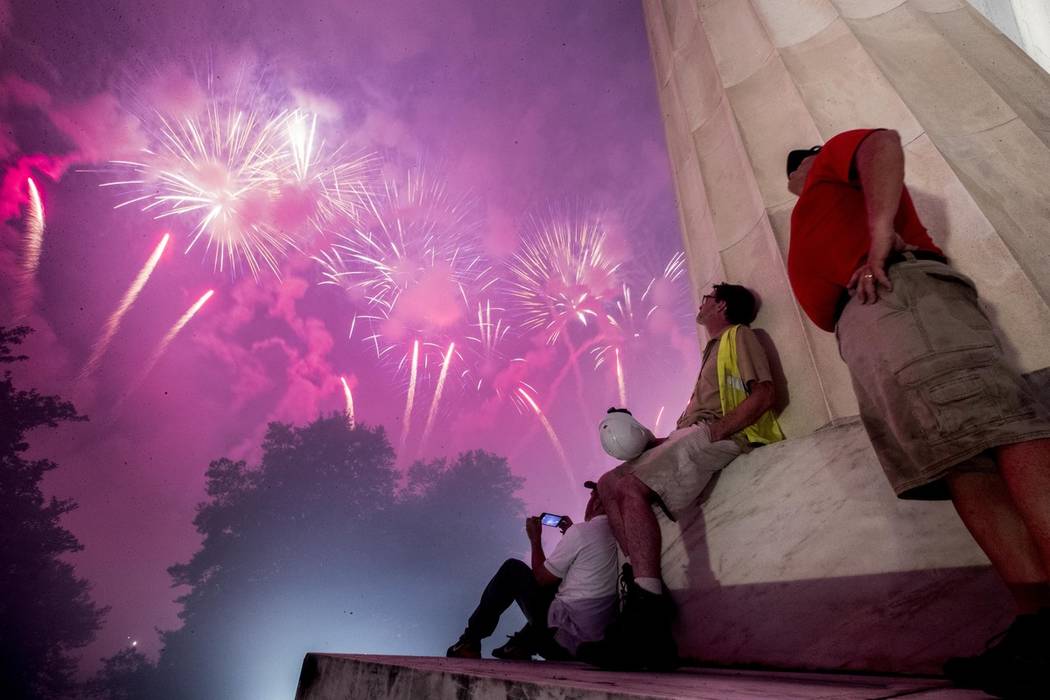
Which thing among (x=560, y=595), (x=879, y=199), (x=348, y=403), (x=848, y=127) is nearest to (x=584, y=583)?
(x=560, y=595)

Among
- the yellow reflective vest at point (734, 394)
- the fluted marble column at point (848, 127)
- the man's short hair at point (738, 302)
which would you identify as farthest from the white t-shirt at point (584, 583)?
the man's short hair at point (738, 302)

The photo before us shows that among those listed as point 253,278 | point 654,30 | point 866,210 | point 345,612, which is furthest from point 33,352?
point 866,210

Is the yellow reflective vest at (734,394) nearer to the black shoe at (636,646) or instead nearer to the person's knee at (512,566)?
the black shoe at (636,646)

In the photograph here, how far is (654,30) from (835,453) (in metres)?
6.34

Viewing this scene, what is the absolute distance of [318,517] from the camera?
48656 millimetres

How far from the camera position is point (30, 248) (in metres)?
40.5

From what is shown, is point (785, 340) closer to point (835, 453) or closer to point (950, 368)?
point (835, 453)

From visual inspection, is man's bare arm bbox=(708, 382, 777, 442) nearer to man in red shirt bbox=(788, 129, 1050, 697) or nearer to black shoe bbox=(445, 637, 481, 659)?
man in red shirt bbox=(788, 129, 1050, 697)

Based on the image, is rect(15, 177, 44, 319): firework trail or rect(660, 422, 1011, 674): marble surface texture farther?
rect(15, 177, 44, 319): firework trail

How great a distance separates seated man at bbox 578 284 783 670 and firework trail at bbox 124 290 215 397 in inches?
2421

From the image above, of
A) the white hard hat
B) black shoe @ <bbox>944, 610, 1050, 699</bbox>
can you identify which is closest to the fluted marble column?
the white hard hat

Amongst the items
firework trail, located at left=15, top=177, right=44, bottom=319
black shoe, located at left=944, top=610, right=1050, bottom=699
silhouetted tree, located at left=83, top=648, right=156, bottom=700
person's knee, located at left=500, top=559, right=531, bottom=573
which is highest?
firework trail, located at left=15, top=177, right=44, bottom=319

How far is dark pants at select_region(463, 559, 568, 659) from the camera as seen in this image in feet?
12.1

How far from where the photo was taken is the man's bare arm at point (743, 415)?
3004 millimetres
